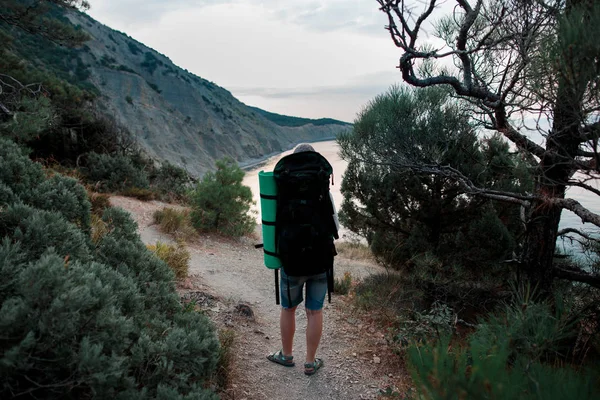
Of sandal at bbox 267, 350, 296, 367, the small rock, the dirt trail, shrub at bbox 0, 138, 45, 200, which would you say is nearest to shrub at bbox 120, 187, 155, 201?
the dirt trail

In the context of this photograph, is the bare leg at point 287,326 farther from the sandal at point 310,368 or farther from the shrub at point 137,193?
the shrub at point 137,193

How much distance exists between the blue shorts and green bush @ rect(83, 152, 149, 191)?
32.1 ft

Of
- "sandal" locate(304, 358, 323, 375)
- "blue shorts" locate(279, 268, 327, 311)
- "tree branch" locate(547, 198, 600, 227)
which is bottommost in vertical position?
"sandal" locate(304, 358, 323, 375)

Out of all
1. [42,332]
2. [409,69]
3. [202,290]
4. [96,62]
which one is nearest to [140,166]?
[202,290]

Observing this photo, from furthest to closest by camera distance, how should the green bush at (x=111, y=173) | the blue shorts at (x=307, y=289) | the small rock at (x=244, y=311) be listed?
the green bush at (x=111, y=173) → the small rock at (x=244, y=311) → the blue shorts at (x=307, y=289)

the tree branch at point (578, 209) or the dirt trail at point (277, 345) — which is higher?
the tree branch at point (578, 209)

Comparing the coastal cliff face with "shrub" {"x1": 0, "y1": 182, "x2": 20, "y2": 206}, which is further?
the coastal cliff face

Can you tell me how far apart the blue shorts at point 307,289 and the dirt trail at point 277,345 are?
71 cm

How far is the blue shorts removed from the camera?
10.0 feet

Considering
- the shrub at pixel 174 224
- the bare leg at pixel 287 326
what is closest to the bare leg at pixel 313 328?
the bare leg at pixel 287 326

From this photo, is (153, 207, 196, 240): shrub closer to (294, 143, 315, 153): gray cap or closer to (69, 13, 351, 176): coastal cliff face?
(294, 143, 315, 153): gray cap

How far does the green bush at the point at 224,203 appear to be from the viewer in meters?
9.57

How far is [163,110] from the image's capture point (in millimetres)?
40844

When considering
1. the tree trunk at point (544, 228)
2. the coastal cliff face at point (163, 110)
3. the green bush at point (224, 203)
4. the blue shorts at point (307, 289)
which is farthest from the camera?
the coastal cliff face at point (163, 110)
